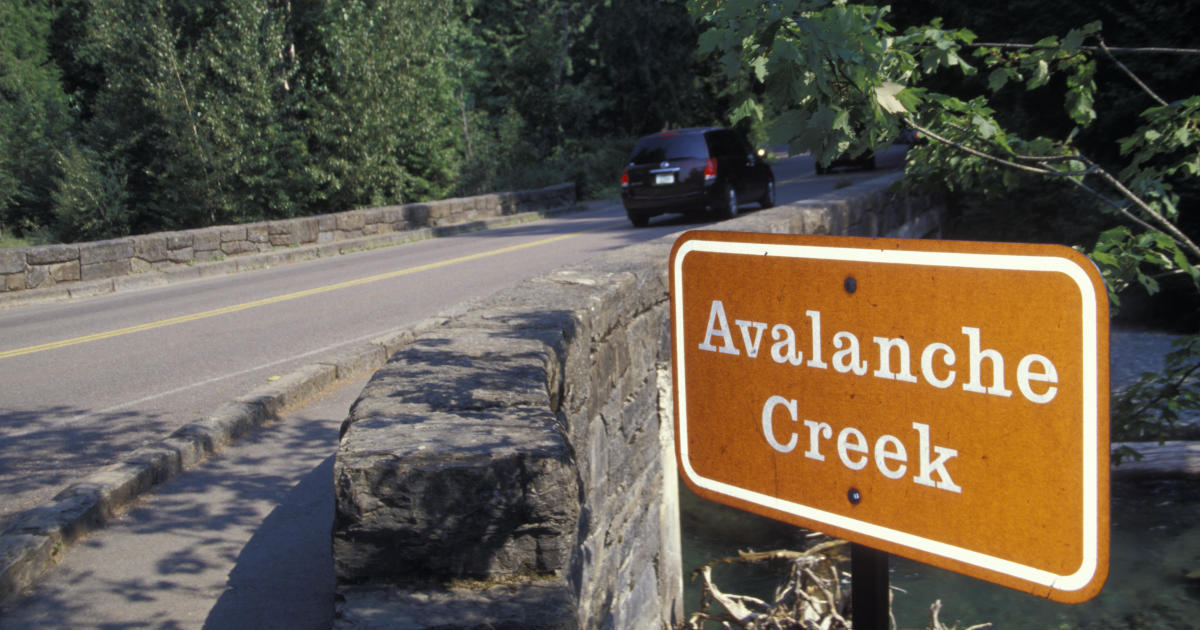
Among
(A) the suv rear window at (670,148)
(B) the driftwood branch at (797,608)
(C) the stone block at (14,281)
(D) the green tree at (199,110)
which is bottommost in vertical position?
(B) the driftwood branch at (797,608)

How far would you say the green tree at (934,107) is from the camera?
224 cm

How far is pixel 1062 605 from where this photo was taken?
5570 millimetres

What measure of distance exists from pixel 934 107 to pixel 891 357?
3060mm

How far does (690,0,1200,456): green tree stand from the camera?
2240 millimetres

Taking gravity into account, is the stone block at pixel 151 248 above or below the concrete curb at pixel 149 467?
above

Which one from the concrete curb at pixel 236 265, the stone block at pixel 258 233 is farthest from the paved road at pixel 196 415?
the stone block at pixel 258 233

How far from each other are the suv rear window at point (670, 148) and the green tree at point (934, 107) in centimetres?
1295

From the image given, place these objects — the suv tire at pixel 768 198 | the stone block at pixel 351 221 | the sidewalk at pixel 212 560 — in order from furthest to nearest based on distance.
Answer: the suv tire at pixel 768 198
the stone block at pixel 351 221
the sidewalk at pixel 212 560

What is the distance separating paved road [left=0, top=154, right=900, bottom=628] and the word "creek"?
106 inches

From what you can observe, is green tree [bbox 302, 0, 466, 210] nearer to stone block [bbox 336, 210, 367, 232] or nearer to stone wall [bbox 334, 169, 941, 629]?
stone block [bbox 336, 210, 367, 232]

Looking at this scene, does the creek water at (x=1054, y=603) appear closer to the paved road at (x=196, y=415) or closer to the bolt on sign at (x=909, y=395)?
the paved road at (x=196, y=415)

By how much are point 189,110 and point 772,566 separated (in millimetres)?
16765

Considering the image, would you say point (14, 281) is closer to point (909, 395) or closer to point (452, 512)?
point (452, 512)

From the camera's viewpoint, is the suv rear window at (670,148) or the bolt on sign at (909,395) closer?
the bolt on sign at (909,395)
